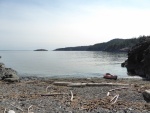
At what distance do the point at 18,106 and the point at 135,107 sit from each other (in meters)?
6.56

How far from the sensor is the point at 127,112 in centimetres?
1500

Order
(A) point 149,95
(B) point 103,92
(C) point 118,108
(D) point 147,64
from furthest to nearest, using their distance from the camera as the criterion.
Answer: (D) point 147,64, (B) point 103,92, (A) point 149,95, (C) point 118,108

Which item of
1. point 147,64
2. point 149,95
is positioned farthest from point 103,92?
point 147,64

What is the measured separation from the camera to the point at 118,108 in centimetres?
1577

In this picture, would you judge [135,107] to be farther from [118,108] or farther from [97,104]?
[97,104]

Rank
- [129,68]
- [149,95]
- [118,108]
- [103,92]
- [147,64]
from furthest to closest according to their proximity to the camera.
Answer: [129,68]
[147,64]
[103,92]
[149,95]
[118,108]

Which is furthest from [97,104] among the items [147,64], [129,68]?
[129,68]

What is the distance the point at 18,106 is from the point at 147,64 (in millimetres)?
48362

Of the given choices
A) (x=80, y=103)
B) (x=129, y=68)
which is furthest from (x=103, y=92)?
(x=129, y=68)

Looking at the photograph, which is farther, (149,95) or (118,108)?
(149,95)

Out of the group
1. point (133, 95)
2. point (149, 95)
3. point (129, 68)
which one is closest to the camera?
point (149, 95)

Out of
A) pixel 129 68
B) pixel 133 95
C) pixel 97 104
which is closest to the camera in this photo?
pixel 97 104

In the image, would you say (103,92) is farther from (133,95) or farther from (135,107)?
(135,107)

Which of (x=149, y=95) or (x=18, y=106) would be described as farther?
(x=149, y=95)
